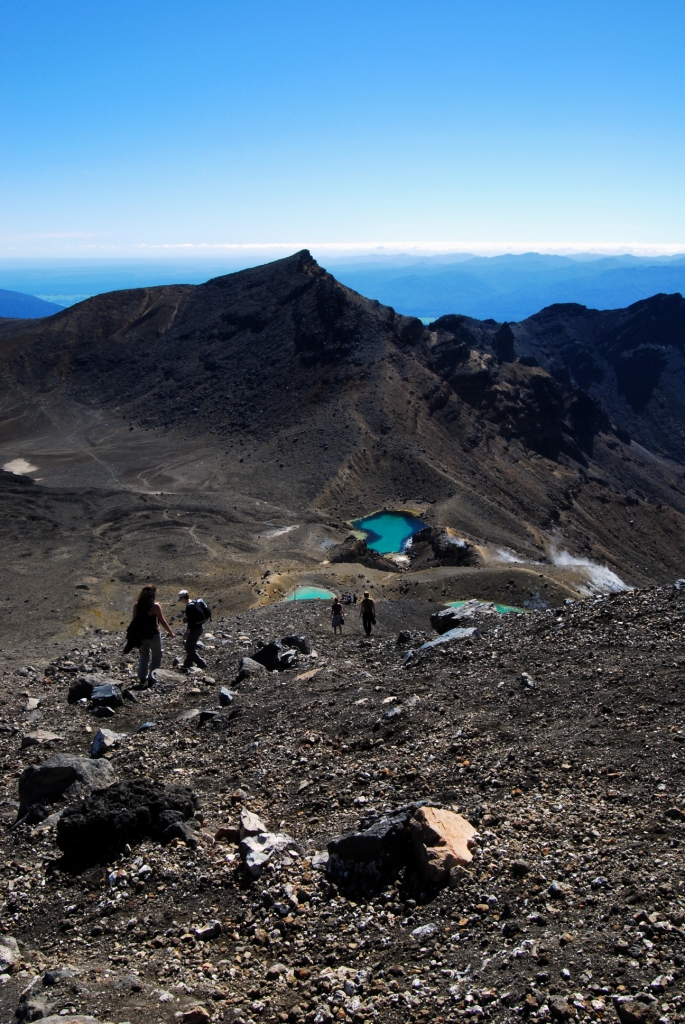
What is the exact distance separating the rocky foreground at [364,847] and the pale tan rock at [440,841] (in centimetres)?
10

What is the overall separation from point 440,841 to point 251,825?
204 cm

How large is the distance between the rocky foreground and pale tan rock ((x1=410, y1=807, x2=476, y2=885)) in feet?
0.32

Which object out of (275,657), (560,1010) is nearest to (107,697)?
(275,657)

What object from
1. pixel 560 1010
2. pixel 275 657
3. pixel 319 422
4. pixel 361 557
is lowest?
pixel 361 557

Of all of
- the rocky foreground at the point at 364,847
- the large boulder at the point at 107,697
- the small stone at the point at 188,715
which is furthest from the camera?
the large boulder at the point at 107,697

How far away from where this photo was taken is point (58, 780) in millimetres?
8961

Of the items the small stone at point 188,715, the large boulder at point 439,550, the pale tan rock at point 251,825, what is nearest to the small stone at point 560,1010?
the pale tan rock at point 251,825

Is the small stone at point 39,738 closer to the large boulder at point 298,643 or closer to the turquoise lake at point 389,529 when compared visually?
the large boulder at point 298,643

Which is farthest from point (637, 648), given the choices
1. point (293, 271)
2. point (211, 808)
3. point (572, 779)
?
point (293, 271)

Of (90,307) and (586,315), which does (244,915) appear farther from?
(586,315)

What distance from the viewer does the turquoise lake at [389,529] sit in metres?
48.7

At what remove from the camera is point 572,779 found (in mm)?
7645

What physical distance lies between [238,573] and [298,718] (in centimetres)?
2572

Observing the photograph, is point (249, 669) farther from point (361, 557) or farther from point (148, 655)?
point (361, 557)
